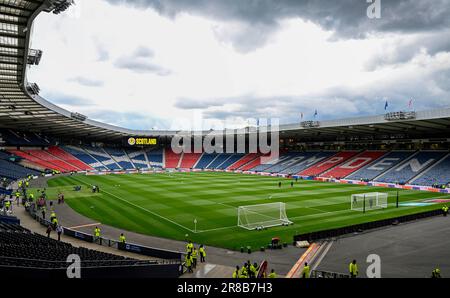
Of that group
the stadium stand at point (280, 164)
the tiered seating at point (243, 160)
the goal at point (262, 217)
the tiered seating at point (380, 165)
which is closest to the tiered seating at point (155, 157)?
the tiered seating at point (243, 160)

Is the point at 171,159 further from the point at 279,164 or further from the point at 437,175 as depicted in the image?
the point at 437,175

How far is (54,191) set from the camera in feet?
156

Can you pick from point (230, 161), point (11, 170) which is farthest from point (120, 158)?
point (11, 170)

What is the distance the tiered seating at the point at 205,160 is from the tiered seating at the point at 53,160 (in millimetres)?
32446

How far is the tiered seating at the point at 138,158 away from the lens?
3784 inches

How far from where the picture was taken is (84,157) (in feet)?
296

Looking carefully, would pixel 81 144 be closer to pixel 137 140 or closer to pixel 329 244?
pixel 137 140

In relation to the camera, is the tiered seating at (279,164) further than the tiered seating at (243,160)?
No

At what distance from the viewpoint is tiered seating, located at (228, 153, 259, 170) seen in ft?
296

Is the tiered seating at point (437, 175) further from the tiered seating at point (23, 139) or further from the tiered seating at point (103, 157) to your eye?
the tiered seating at point (23, 139)

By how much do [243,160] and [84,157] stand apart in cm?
4317

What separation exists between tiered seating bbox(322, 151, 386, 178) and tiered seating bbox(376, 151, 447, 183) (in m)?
7.13

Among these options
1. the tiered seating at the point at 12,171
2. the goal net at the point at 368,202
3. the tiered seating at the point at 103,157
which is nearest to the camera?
the goal net at the point at 368,202
